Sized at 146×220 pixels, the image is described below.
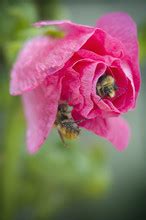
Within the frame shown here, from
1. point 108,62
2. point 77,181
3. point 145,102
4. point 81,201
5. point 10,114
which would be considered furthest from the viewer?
point 145,102

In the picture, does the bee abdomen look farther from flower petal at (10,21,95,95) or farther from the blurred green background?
the blurred green background

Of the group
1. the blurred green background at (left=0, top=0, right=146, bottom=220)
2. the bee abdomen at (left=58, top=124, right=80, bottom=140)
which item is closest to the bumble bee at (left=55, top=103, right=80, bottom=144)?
the bee abdomen at (left=58, top=124, right=80, bottom=140)

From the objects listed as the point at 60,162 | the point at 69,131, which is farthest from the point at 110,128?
the point at 60,162

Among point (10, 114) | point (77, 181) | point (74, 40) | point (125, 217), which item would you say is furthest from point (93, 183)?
point (74, 40)

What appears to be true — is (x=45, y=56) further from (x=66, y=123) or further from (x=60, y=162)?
(x=60, y=162)

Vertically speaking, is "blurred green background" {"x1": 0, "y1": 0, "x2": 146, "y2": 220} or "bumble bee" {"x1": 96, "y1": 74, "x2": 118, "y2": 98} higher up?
"bumble bee" {"x1": 96, "y1": 74, "x2": 118, "y2": 98}

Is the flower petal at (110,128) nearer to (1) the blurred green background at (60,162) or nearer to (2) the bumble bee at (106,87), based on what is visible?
(2) the bumble bee at (106,87)

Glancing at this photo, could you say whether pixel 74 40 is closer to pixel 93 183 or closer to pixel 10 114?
pixel 10 114
